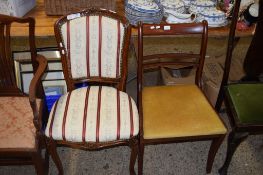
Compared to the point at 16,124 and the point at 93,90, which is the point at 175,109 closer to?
the point at 93,90

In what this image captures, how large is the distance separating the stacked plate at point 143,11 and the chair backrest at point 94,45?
0.23 m

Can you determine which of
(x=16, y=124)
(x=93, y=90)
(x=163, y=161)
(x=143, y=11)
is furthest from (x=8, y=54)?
(x=163, y=161)

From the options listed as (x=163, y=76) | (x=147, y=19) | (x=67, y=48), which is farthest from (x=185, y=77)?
(x=67, y=48)

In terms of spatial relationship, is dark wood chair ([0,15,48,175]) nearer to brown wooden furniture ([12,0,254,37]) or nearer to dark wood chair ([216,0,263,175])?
brown wooden furniture ([12,0,254,37])

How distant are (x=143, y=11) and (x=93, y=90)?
563 mm

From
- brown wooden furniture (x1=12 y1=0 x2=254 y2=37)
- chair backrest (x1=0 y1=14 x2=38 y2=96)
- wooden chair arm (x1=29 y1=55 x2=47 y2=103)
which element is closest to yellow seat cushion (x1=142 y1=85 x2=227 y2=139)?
brown wooden furniture (x1=12 y1=0 x2=254 y2=37)

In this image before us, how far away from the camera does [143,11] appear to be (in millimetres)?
1686

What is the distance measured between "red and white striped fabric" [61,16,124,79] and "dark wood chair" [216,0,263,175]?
660 millimetres

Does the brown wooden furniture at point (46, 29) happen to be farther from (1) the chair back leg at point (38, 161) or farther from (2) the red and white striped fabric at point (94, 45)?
(1) the chair back leg at point (38, 161)


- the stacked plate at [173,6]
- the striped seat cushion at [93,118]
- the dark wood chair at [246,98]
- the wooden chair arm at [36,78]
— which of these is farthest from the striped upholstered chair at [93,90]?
the dark wood chair at [246,98]

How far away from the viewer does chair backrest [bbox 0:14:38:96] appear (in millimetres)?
1474

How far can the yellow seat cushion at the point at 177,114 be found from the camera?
1.48 metres

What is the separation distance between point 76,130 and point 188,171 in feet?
2.78

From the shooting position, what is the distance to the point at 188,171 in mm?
1845
